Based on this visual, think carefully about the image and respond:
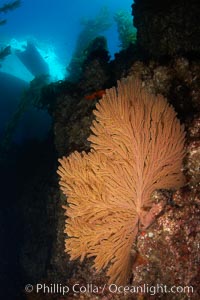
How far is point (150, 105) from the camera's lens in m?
3.49

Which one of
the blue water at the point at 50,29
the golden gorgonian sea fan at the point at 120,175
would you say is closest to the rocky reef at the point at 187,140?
the golden gorgonian sea fan at the point at 120,175

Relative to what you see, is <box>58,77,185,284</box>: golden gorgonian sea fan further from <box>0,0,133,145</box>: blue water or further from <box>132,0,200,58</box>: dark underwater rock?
<box>0,0,133,145</box>: blue water

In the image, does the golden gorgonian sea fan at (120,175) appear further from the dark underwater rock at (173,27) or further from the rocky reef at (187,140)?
the dark underwater rock at (173,27)

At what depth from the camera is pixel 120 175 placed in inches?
139

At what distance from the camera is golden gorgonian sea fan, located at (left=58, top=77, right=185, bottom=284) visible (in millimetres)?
3475

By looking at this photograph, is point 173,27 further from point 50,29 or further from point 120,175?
point 50,29

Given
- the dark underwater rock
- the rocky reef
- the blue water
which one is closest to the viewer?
the rocky reef

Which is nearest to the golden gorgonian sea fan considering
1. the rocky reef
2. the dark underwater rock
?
the rocky reef

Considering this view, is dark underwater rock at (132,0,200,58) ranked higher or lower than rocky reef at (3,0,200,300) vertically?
higher

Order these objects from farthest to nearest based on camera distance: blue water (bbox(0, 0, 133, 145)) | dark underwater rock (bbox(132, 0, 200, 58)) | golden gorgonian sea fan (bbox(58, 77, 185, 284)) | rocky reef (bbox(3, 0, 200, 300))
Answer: blue water (bbox(0, 0, 133, 145)), dark underwater rock (bbox(132, 0, 200, 58)), golden gorgonian sea fan (bbox(58, 77, 185, 284)), rocky reef (bbox(3, 0, 200, 300))

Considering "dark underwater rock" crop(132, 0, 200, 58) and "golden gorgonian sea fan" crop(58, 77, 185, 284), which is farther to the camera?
"dark underwater rock" crop(132, 0, 200, 58)

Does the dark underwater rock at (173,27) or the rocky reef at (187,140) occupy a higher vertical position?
the dark underwater rock at (173,27)

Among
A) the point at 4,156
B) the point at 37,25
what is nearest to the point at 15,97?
the point at 4,156

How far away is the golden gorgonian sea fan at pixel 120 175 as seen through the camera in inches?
137
